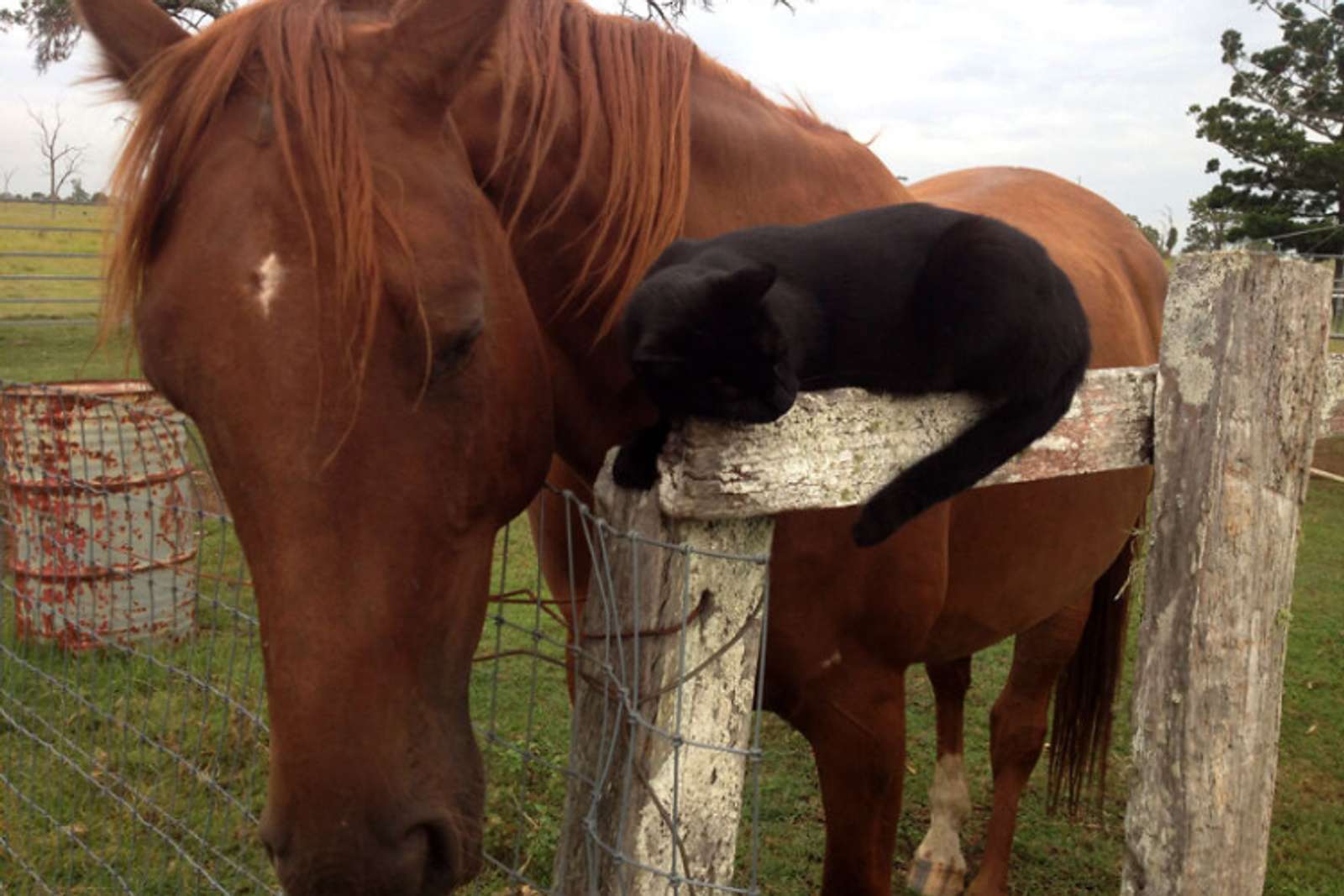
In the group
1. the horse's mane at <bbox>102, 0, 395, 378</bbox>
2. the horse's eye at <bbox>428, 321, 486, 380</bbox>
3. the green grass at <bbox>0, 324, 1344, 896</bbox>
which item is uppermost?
the horse's mane at <bbox>102, 0, 395, 378</bbox>

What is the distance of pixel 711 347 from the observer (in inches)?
39.8

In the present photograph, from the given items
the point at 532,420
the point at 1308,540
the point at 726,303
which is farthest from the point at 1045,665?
the point at 1308,540

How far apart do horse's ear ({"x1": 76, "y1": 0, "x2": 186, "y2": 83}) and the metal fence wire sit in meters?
0.63

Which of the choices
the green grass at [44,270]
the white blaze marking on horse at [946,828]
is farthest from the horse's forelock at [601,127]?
the green grass at [44,270]

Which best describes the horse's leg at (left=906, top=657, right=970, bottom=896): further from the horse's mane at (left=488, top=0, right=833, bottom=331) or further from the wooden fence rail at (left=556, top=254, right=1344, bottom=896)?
the horse's mane at (left=488, top=0, right=833, bottom=331)

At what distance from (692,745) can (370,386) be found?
0.58 meters

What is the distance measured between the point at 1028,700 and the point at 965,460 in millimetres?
2639

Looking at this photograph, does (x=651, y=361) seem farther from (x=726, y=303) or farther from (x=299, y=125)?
(x=299, y=125)

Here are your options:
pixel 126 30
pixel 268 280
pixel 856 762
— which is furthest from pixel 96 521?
pixel 268 280

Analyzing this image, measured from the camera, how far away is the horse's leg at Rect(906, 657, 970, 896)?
11.3 ft

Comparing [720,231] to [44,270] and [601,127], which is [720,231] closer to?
[601,127]

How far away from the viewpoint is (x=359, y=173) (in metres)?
1.22

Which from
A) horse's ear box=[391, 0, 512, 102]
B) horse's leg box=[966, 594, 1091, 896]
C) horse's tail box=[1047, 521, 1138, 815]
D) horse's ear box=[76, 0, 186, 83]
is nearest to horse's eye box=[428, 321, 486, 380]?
horse's ear box=[391, 0, 512, 102]

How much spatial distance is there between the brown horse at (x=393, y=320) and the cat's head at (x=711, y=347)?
334mm
